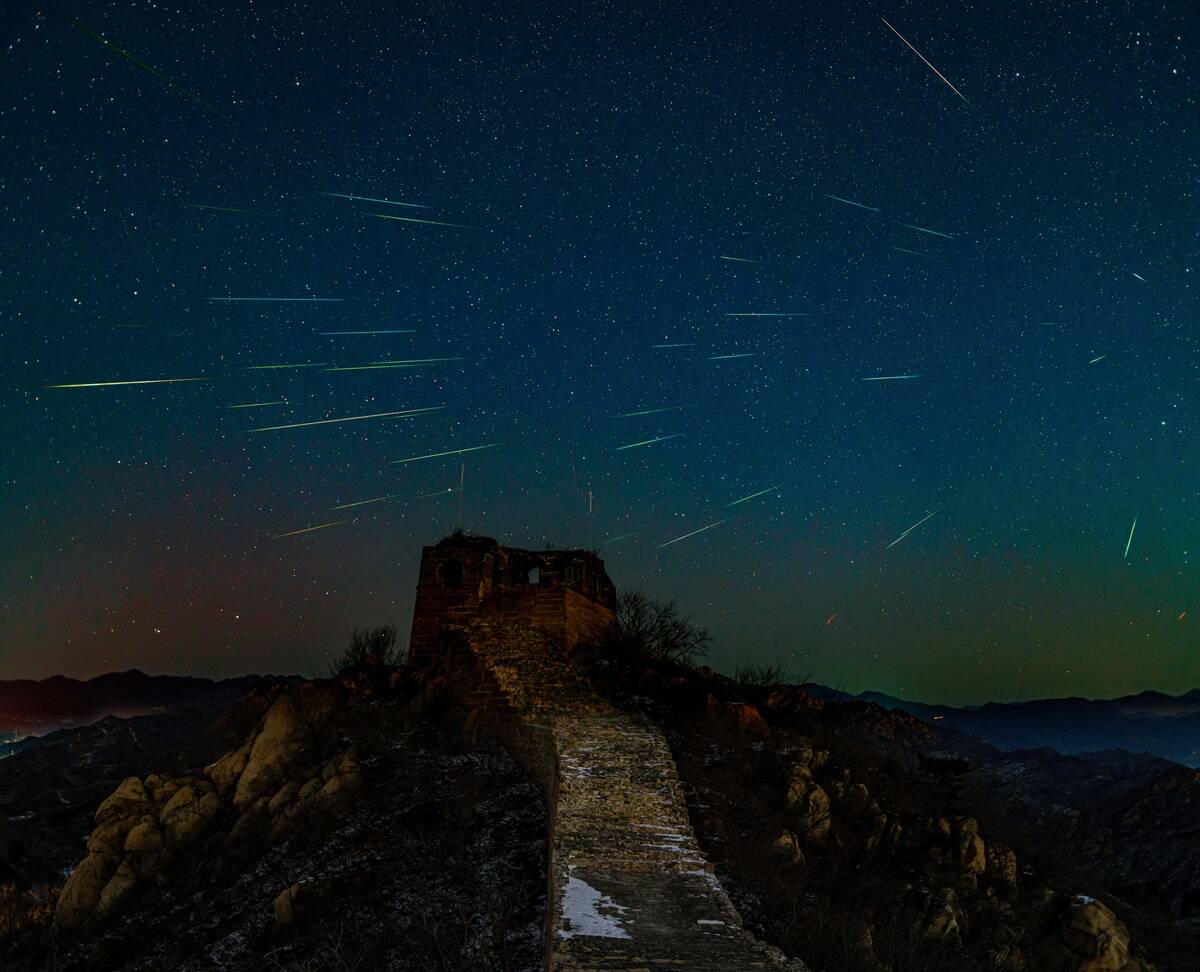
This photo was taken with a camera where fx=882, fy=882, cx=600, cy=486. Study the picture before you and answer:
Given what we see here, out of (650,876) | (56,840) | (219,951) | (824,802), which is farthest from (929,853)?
(56,840)

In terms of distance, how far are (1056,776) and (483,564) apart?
94139mm

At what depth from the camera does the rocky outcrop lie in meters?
16.5

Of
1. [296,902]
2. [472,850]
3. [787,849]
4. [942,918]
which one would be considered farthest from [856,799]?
[296,902]

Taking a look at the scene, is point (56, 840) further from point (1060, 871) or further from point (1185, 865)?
point (1185, 865)

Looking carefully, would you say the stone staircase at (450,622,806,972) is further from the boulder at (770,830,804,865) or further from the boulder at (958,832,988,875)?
the boulder at (958,832,988,875)

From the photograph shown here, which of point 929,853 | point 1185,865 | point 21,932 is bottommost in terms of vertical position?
point 1185,865

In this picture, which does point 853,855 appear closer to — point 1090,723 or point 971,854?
point 971,854

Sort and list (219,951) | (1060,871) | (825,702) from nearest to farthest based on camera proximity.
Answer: (219,951), (1060,871), (825,702)

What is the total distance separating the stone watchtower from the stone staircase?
1.67 m

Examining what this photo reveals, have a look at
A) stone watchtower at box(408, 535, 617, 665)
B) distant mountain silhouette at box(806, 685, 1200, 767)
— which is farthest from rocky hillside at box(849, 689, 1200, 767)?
stone watchtower at box(408, 535, 617, 665)

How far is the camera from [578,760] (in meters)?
14.4

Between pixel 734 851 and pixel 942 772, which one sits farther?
pixel 942 772

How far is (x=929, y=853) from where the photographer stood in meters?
17.5

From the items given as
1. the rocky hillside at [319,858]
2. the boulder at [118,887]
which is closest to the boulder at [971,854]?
the rocky hillside at [319,858]
